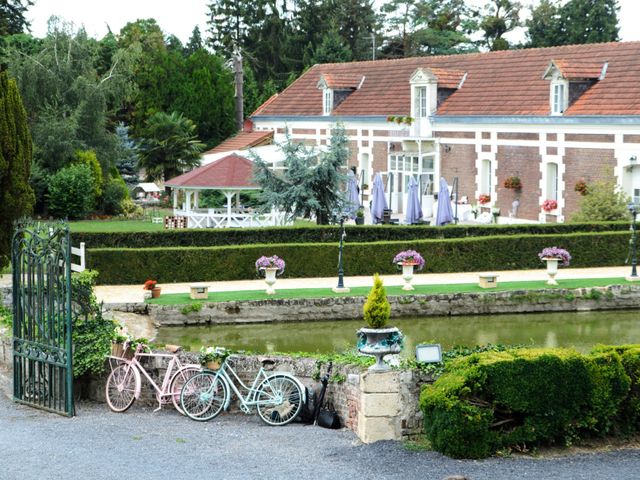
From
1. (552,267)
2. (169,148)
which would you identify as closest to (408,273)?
(552,267)

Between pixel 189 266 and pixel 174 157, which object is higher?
pixel 174 157

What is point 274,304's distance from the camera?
22.3 metres

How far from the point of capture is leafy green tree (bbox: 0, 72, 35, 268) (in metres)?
20.3

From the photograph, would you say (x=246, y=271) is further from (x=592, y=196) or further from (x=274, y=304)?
(x=592, y=196)

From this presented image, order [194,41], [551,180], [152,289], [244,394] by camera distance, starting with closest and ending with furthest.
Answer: [244,394] → [152,289] → [551,180] → [194,41]

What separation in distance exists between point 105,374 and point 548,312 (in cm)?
1161

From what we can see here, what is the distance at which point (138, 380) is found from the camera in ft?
44.1

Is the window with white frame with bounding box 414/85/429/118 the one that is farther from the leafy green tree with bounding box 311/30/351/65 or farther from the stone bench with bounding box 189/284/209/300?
the leafy green tree with bounding box 311/30/351/65

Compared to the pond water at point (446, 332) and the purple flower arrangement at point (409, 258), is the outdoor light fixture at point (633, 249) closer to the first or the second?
the pond water at point (446, 332)

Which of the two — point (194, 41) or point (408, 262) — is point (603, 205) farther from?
point (194, 41)

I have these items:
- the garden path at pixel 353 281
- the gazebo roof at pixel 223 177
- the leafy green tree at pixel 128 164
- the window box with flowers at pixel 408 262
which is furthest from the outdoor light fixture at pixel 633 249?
the leafy green tree at pixel 128 164

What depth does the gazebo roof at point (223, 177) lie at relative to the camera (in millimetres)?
32344

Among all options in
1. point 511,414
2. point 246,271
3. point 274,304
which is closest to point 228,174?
point 246,271

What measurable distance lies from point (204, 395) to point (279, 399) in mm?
835
